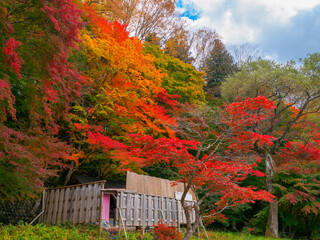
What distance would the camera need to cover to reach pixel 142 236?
807 cm

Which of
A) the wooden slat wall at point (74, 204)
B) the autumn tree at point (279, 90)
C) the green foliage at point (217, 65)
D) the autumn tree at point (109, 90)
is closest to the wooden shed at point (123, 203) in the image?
the wooden slat wall at point (74, 204)

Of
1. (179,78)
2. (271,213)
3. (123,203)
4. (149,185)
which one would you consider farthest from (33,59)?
(179,78)

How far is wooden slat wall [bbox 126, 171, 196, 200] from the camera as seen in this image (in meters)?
9.23

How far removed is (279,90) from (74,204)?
1159 cm

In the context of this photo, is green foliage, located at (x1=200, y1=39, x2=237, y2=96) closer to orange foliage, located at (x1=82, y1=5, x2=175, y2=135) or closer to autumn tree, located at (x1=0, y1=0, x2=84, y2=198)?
orange foliage, located at (x1=82, y1=5, x2=175, y2=135)

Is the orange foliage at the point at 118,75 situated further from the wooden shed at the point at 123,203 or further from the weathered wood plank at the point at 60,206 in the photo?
the weathered wood plank at the point at 60,206

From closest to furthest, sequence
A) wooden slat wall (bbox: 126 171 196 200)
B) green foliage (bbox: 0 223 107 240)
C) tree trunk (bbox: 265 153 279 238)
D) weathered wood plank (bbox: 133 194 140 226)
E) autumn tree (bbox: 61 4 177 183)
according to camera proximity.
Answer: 1. green foliage (bbox: 0 223 107 240)
2. weathered wood plank (bbox: 133 194 140 226)
3. wooden slat wall (bbox: 126 171 196 200)
4. autumn tree (bbox: 61 4 177 183)
5. tree trunk (bbox: 265 153 279 238)

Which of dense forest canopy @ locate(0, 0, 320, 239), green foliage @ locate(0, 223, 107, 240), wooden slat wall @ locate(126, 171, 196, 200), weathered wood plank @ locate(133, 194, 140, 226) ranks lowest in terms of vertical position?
green foliage @ locate(0, 223, 107, 240)

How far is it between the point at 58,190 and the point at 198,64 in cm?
1912

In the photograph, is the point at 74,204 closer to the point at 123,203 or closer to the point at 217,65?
the point at 123,203

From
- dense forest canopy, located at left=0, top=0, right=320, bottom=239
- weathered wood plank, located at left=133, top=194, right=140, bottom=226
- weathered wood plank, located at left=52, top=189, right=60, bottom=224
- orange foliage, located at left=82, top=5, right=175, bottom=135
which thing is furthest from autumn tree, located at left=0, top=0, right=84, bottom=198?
orange foliage, located at left=82, top=5, right=175, bottom=135

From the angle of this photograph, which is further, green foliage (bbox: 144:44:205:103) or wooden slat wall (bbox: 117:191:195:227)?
green foliage (bbox: 144:44:205:103)

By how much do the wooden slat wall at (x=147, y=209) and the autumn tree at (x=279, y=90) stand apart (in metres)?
6.34

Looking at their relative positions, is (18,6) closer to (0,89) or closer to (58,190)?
(0,89)
